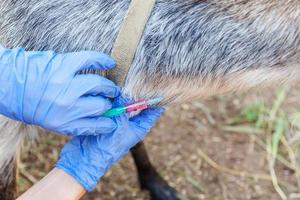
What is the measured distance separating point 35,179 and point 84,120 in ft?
4.23

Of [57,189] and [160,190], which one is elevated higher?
[57,189]

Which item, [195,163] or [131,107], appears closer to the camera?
[131,107]

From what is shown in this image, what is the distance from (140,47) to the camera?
2.12 meters

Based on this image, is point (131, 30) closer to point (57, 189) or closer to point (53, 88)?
point (53, 88)

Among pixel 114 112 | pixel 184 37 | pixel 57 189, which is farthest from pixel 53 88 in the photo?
pixel 184 37

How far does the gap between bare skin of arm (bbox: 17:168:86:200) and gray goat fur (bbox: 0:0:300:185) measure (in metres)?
0.36

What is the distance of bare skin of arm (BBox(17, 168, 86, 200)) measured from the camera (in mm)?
2080

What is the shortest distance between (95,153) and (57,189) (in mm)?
172

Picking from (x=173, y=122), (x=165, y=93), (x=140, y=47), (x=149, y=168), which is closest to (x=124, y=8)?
(x=140, y=47)

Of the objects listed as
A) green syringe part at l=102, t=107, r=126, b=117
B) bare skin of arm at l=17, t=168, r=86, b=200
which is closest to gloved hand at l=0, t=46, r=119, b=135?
green syringe part at l=102, t=107, r=126, b=117

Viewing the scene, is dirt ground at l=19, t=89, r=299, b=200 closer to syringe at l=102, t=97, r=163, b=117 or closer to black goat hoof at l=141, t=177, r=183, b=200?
black goat hoof at l=141, t=177, r=183, b=200

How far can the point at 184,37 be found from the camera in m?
2.13

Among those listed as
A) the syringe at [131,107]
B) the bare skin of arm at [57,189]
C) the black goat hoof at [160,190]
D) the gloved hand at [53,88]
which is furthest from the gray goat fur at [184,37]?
the black goat hoof at [160,190]

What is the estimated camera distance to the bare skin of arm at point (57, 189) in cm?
208
